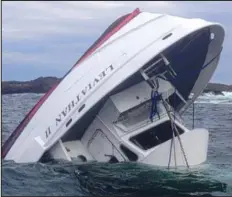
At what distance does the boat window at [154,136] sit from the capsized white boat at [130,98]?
0.09 feet

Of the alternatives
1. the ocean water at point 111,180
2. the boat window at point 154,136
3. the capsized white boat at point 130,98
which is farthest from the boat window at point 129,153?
the boat window at point 154,136

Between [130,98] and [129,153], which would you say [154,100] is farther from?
[129,153]

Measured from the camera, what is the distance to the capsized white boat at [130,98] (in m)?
12.4

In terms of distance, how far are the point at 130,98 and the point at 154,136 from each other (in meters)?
1.32

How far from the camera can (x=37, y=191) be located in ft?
35.2

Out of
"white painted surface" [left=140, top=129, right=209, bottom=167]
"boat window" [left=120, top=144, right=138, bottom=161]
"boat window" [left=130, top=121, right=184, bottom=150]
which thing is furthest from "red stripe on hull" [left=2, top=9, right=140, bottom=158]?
"white painted surface" [left=140, top=129, right=209, bottom=167]

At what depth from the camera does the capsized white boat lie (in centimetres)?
1240

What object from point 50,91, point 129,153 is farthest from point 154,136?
point 50,91

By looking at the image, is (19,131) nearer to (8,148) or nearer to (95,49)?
(8,148)

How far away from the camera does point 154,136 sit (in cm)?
1420

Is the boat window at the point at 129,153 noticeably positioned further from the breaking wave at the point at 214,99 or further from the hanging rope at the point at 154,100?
the breaking wave at the point at 214,99

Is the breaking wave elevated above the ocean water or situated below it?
below

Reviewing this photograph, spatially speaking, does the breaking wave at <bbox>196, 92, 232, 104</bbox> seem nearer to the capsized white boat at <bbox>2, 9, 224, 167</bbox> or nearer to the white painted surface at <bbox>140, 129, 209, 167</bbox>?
the capsized white boat at <bbox>2, 9, 224, 167</bbox>

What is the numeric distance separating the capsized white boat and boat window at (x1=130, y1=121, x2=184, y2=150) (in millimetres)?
27
